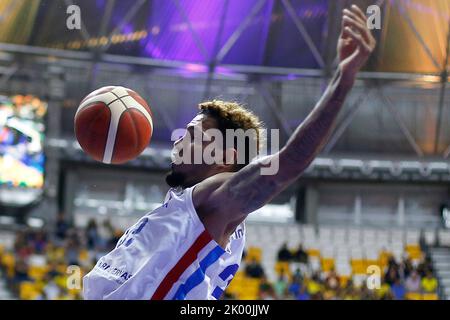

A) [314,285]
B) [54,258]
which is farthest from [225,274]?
[54,258]

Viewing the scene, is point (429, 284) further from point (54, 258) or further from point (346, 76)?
point (346, 76)

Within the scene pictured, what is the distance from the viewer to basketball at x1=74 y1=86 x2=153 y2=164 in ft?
12.0

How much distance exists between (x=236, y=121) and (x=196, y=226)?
0.52 meters

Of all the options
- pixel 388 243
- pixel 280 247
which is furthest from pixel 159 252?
pixel 388 243

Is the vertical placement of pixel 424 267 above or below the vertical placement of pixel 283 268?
above

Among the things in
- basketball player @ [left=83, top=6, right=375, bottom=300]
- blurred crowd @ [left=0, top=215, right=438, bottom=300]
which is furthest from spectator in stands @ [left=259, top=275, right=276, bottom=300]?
basketball player @ [left=83, top=6, right=375, bottom=300]

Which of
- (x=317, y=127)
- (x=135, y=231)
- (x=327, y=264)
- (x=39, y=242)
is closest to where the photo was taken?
(x=317, y=127)

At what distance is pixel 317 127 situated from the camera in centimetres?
254

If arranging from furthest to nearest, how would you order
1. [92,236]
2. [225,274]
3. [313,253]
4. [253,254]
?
[313,253] < [253,254] < [92,236] < [225,274]

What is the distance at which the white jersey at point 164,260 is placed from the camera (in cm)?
294

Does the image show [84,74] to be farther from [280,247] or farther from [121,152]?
[121,152]
